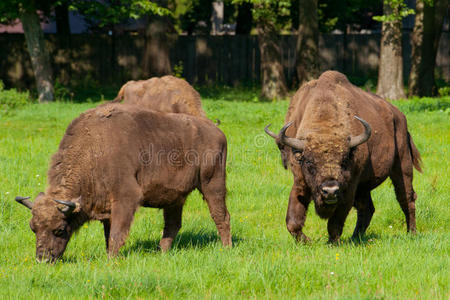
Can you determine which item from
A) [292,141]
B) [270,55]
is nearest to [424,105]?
[270,55]

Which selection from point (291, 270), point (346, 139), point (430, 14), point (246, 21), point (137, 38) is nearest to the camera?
point (291, 270)

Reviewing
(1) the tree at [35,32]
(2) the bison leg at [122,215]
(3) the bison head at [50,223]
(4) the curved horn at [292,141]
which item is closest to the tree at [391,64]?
(1) the tree at [35,32]

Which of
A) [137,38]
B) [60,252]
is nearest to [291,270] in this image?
[60,252]

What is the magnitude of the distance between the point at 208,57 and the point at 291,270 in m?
26.1

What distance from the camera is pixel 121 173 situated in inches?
278

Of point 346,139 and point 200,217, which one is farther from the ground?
point 346,139

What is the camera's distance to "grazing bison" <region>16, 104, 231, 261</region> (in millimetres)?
6789

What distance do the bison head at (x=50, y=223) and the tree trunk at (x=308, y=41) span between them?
1820cm

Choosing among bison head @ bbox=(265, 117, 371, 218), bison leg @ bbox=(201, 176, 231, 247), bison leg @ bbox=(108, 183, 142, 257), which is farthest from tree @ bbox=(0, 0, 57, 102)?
bison head @ bbox=(265, 117, 371, 218)

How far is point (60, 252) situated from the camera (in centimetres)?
679

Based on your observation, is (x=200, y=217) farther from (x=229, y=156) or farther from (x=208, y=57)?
(x=208, y=57)

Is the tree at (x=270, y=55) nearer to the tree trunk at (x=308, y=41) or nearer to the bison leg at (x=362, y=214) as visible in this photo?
the tree trunk at (x=308, y=41)

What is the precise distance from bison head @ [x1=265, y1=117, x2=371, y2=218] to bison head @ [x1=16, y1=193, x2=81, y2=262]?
2.54 meters

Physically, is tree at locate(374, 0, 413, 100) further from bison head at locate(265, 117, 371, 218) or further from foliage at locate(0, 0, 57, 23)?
bison head at locate(265, 117, 371, 218)
